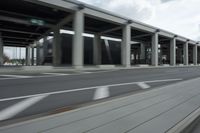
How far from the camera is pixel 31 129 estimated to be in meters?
4.24

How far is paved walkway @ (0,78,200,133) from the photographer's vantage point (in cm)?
438

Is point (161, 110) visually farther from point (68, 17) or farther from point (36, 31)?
point (36, 31)

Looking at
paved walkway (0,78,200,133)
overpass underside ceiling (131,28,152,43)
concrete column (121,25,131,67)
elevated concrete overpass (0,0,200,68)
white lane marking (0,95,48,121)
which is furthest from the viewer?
overpass underside ceiling (131,28,152,43)

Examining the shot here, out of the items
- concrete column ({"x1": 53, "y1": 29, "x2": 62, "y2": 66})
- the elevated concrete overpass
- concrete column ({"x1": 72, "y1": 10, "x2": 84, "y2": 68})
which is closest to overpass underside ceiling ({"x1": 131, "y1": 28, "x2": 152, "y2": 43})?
the elevated concrete overpass

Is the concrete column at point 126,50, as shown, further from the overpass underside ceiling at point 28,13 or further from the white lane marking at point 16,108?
the white lane marking at point 16,108

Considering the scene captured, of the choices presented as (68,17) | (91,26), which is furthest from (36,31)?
(68,17)

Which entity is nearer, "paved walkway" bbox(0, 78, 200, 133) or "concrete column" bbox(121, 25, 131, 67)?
"paved walkway" bbox(0, 78, 200, 133)

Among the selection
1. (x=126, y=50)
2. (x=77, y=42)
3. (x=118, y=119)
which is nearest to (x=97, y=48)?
(x=126, y=50)

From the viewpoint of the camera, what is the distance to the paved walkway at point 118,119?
4.38 meters

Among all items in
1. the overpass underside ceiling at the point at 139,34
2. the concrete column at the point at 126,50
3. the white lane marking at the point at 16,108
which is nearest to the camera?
the white lane marking at the point at 16,108

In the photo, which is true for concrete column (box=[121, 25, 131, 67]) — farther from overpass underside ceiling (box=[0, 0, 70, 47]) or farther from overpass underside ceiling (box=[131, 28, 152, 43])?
overpass underside ceiling (box=[0, 0, 70, 47])

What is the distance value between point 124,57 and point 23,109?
115ft

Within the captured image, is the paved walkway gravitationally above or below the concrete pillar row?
below

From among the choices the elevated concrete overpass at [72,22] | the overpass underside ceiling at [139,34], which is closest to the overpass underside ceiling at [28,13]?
the elevated concrete overpass at [72,22]
